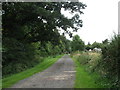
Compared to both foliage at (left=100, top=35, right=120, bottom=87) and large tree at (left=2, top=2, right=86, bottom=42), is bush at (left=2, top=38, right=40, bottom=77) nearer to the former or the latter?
large tree at (left=2, top=2, right=86, bottom=42)

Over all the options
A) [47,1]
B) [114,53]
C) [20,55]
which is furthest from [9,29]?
[114,53]

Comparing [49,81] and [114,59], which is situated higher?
[114,59]

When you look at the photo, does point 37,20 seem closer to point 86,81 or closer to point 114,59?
point 86,81

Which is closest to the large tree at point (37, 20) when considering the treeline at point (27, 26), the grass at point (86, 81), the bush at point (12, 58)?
the treeline at point (27, 26)

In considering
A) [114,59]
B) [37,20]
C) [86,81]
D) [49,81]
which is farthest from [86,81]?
[37,20]

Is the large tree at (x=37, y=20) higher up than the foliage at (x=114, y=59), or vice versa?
the large tree at (x=37, y=20)

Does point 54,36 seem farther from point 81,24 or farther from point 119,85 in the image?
point 119,85

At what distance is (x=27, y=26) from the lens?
21891 mm

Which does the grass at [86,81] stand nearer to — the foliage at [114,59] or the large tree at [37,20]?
the foliage at [114,59]

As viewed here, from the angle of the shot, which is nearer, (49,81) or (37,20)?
(49,81)

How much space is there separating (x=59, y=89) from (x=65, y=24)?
14.2m

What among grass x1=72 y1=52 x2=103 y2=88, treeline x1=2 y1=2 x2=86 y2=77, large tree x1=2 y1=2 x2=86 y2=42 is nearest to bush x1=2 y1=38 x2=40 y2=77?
treeline x1=2 y1=2 x2=86 y2=77

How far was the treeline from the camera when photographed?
1539cm

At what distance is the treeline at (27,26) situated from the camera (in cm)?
1539
